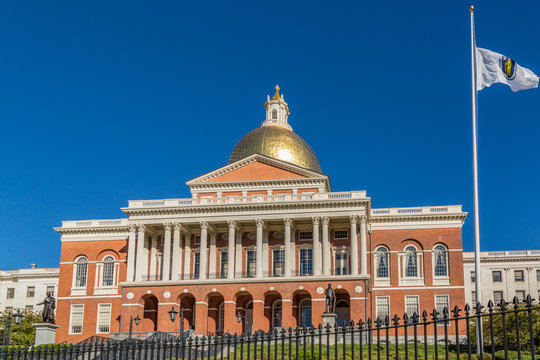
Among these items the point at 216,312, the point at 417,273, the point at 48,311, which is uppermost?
the point at 417,273

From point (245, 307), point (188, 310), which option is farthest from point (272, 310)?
point (188, 310)

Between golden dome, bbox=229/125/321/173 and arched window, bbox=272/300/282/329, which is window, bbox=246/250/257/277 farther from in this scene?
golden dome, bbox=229/125/321/173

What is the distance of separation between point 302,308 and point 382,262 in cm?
830

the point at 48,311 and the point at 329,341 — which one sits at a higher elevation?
the point at 48,311

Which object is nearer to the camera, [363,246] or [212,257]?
[363,246]

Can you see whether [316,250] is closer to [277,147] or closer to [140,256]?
[277,147]

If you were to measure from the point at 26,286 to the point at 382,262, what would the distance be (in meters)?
52.5

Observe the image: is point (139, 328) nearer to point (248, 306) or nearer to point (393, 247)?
point (248, 306)

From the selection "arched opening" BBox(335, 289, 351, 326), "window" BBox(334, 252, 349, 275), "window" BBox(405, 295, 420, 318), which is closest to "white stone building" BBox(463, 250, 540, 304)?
"window" BBox(405, 295, 420, 318)

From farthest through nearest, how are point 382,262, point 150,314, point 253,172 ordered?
point 253,172 < point 382,262 < point 150,314

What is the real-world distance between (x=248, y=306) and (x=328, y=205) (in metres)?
11.9

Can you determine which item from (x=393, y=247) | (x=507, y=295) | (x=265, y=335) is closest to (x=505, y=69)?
(x=265, y=335)

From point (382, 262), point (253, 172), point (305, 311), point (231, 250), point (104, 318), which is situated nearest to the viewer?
point (231, 250)

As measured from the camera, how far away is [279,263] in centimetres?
6241
